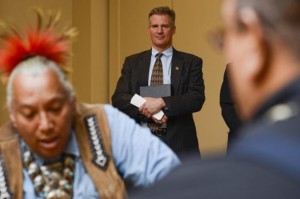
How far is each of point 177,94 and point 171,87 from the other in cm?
6

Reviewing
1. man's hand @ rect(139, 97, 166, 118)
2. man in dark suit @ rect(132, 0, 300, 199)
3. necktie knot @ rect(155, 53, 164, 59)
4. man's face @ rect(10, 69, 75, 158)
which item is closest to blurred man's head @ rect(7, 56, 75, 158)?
man's face @ rect(10, 69, 75, 158)

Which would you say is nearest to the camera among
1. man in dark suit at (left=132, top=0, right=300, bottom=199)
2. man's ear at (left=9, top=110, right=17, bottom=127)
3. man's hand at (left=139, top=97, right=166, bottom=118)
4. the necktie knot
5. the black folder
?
man in dark suit at (left=132, top=0, right=300, bottom=199)

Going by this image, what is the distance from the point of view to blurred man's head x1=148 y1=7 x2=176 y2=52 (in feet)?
13.8

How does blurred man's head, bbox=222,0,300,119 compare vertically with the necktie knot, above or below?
above

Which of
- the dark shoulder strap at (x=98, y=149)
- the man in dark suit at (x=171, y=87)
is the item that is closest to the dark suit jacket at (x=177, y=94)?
the man in dark suit at (x=171, y=87)

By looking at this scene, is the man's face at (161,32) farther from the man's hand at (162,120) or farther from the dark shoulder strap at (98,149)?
the dark shoulder strap at (98,149)

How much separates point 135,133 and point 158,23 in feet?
6.61

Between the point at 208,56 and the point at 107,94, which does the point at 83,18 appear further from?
the point at 208,56

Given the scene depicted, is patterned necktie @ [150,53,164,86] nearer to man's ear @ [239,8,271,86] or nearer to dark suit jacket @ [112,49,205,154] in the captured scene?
dark suit jacket @ [112,49,205,154]

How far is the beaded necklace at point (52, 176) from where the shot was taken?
7.16 ft

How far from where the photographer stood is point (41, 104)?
2.20 meters

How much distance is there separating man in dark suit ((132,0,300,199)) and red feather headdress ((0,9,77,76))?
144 cm

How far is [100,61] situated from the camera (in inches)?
255

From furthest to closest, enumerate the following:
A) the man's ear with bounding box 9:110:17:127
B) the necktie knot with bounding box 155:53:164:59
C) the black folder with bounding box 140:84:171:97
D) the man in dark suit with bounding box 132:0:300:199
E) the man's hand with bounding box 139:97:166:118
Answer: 1. the necktie knot with bounding box 155:53:164:59
2. the black folder with bounding box 140:84:171:97
3. the man's hand with bounding box 139:97:166:118
4. the man's ear with bounding box 9:110:17:127
5. the man in dark suit with bounding box 132:0:300:199
